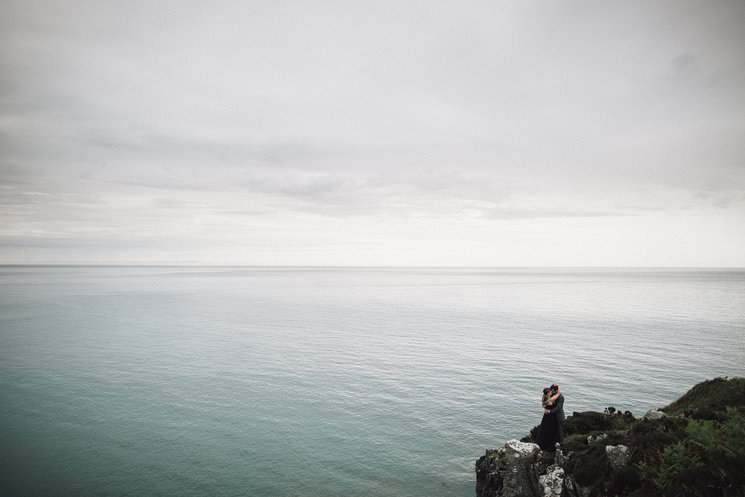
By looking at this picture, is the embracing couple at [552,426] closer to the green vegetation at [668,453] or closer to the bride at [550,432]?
the bride at [550,432]

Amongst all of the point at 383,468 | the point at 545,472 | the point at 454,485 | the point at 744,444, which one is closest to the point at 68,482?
the point at 383,468

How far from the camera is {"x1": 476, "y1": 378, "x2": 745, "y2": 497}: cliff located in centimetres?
1680

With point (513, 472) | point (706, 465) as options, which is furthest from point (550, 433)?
point (706, 465)

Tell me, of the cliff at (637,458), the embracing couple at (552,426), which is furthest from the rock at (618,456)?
the embracing couple at (552,426)

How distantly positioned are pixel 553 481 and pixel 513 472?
2.20 m

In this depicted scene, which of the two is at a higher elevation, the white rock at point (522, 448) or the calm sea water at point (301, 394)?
the white rock at point (522, 448)

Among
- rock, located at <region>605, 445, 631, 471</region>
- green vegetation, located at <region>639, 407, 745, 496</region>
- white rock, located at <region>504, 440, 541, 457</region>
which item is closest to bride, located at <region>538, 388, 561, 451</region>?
white rock, located at <region>504, 440, 541, 457</region>

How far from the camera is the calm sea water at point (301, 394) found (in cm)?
3116

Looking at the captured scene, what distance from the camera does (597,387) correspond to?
51156mm

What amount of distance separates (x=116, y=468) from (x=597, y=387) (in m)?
52.6

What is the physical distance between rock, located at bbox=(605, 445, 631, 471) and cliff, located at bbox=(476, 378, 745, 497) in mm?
45

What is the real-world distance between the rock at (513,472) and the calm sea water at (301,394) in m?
4.41

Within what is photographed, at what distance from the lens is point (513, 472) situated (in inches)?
926

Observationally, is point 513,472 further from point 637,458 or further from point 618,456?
point 637,458
